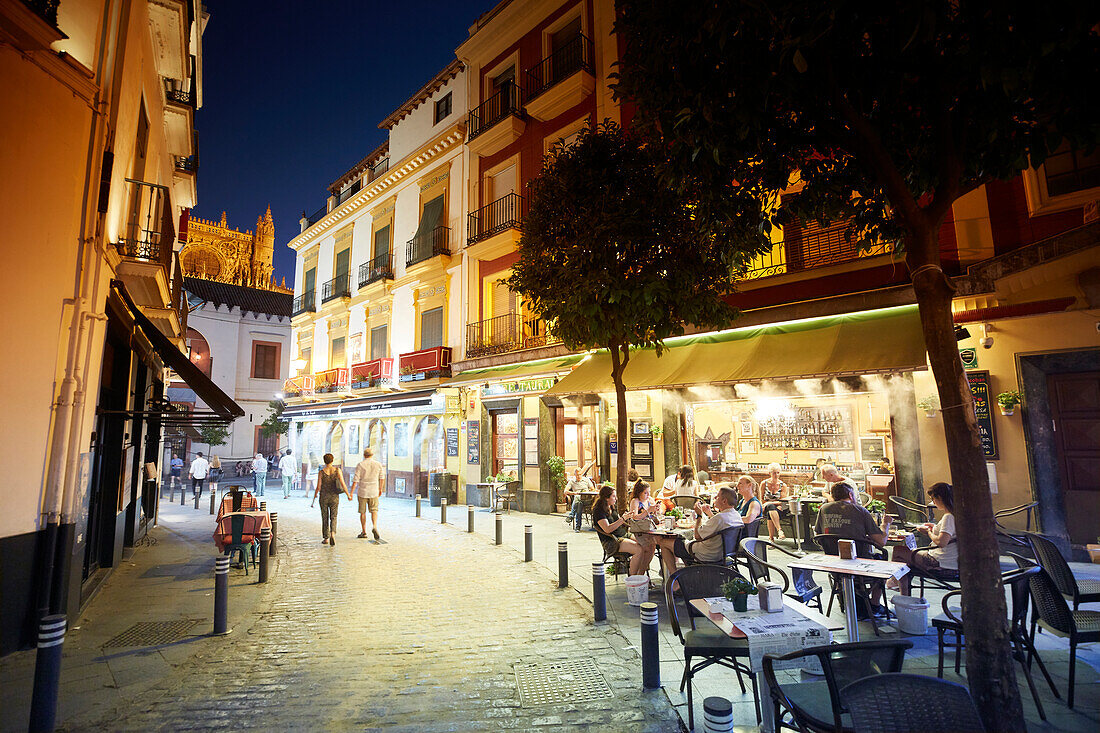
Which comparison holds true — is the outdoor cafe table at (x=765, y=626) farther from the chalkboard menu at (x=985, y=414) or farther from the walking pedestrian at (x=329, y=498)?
the walking pedestrian at (x=329, y=498)

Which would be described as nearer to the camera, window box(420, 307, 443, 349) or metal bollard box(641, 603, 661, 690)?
metal bollard box(641, 603, 661, 690)

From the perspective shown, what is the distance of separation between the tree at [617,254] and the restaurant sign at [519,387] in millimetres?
5745

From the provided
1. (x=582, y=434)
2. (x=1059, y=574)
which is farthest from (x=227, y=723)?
(x=582, y=434)

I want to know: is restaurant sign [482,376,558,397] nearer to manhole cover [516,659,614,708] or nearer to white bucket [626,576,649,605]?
white bucket [626,576,649,605]

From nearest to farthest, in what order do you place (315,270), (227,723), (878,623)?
(227,723)
(878,623)
(315,270)

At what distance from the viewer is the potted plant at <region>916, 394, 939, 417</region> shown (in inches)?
364

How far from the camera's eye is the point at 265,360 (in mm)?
34625

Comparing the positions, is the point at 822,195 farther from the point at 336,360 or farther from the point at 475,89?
the point at 336,360

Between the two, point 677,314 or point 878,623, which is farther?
point 677,314

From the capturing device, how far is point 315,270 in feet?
91.6

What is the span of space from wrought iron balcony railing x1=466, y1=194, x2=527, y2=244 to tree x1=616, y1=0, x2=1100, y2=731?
1127cm

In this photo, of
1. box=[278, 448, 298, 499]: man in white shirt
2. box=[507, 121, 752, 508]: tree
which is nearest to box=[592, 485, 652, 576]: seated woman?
box=[507, 121, 752, 508]: tree

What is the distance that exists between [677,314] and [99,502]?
10.1m

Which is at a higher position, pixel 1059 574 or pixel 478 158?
pixel 478 158
